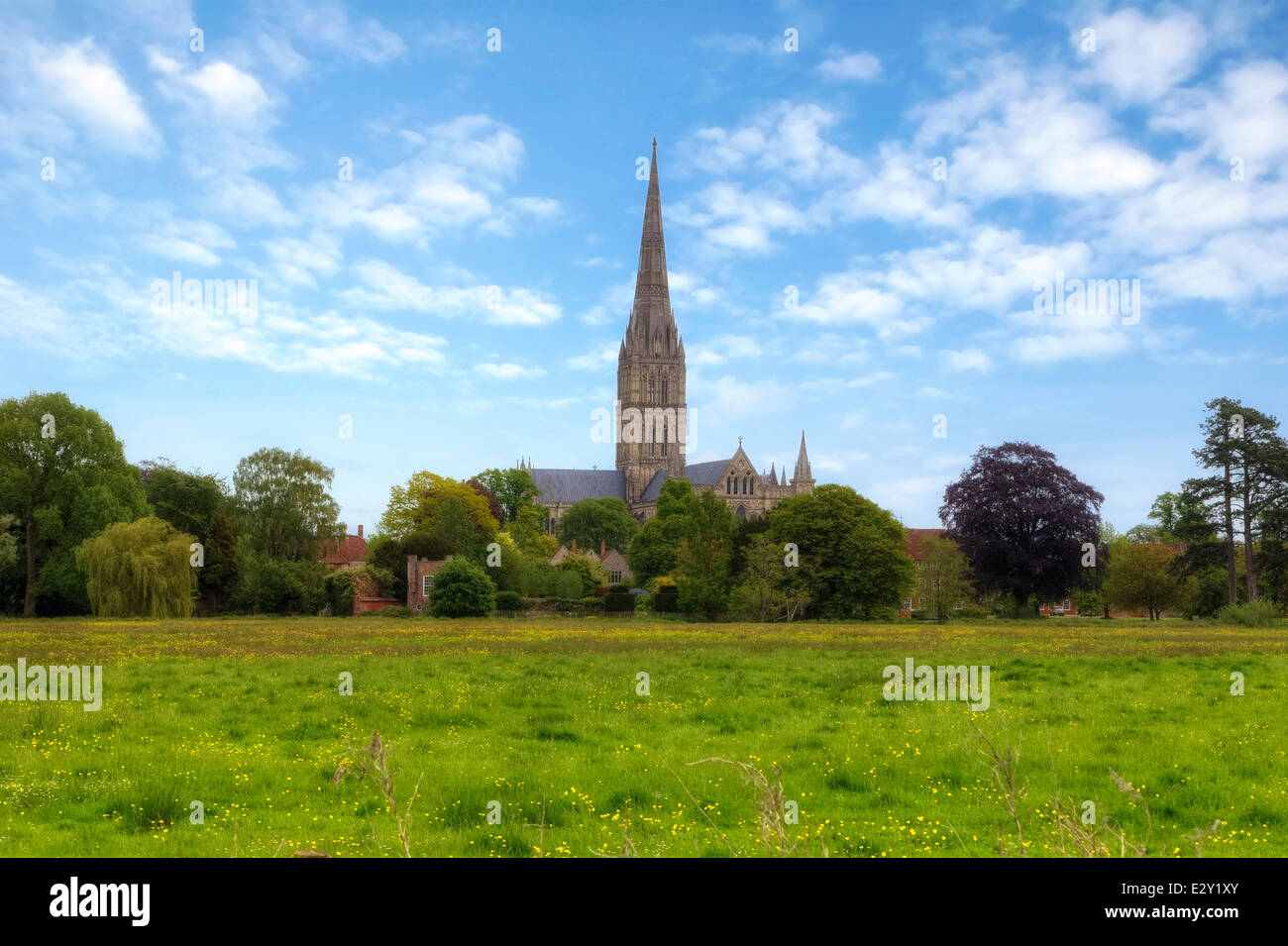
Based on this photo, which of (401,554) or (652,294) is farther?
(652,294)

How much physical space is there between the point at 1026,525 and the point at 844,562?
49.6 ft

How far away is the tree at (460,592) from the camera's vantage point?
62.9m

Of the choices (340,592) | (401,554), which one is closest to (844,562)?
(401,554)

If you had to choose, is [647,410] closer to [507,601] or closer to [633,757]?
[507,601]

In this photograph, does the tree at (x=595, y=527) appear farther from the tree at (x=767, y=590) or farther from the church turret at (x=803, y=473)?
the tree at (x=767, y=590)

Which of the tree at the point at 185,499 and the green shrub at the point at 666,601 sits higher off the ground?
the tree at the point at 185,499

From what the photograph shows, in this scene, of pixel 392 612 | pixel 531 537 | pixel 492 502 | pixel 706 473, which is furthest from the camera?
pixel 706 473

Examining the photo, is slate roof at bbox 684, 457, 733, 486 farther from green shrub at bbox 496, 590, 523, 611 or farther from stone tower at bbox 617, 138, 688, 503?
green shrub at bbox 496, 590, 523, 611

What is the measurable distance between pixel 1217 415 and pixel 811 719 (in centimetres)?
5779

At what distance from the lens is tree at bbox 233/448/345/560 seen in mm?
86062

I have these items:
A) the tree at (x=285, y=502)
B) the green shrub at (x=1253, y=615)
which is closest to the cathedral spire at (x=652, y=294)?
the tree at (x=285, y=502)

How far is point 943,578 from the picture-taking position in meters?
65.8

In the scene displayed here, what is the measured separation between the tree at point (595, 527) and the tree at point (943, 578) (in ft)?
258

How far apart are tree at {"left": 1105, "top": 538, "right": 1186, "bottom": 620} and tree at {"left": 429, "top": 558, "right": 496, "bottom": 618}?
4859cm
